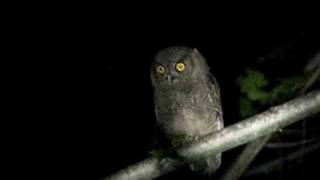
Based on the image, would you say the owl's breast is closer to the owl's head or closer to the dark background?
the owl's head

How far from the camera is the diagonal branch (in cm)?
254

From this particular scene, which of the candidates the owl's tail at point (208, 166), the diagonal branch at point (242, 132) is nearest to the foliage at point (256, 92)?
the diagonal branch at point (242, 132)

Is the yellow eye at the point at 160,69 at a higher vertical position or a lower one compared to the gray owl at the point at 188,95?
higher

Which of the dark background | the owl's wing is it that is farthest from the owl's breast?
the dark background

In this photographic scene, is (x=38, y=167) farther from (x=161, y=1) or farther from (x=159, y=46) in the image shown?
(x=161, y=1)

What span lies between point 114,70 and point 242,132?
317 centimetres

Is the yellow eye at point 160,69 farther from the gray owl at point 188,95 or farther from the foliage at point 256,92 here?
the foliage at point 256,92

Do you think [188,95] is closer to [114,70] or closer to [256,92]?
[256,92]

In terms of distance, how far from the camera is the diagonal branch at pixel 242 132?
99.8 inches

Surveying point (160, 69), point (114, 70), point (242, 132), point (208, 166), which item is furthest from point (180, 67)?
point (114, 70)

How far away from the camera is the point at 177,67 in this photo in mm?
3910

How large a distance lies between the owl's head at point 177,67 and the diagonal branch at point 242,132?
1284 millimetres

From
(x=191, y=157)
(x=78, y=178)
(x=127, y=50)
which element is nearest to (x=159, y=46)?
(x=127, y=50)

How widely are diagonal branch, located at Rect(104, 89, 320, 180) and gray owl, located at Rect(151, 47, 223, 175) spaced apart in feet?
4.07
